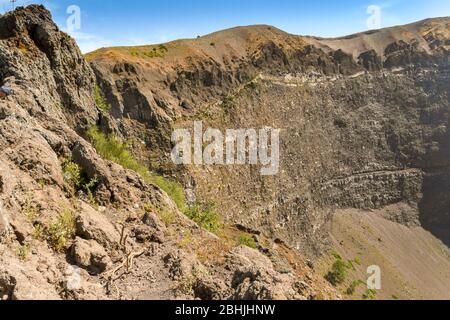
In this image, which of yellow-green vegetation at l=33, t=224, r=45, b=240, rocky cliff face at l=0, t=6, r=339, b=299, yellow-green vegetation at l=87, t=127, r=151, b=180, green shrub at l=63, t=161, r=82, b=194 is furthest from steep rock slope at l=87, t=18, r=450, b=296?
Result: yellow-green vegetation at l=33, t=224, r=45, b=240

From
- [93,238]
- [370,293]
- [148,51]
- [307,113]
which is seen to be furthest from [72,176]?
[307,113]

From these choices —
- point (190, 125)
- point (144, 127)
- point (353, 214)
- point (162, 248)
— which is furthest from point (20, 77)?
point (353, 214)

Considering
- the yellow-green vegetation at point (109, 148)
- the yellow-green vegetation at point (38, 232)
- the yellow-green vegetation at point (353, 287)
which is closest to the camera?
the yellow-green vegetation at point (38, 232)

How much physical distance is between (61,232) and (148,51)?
48.0m

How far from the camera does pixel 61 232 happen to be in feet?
29.1

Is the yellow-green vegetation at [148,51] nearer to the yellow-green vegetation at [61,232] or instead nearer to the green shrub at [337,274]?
the green shrub at [337,274]

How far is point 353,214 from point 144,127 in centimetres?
3600

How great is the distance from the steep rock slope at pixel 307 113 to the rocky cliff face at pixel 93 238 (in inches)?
988

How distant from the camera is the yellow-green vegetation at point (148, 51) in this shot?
52188mm

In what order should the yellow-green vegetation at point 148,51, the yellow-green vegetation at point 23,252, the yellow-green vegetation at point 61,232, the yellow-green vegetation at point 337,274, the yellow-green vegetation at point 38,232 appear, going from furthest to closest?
1. the yellow-green vegetation at point 148,51
2. the yellow-green vegetation at point 337,274
3. the yellow-green vegetation at point 61,232
4. the yellow-green vegetation at point 38,232
5. the yellow-green vegetation at point 23,252

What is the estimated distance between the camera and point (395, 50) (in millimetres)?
80812

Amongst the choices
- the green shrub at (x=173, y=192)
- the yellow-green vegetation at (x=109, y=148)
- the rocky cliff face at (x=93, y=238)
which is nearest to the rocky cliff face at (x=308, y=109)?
the green shrub at (x=173, y=192)

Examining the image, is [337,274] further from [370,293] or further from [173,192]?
[173,192]
